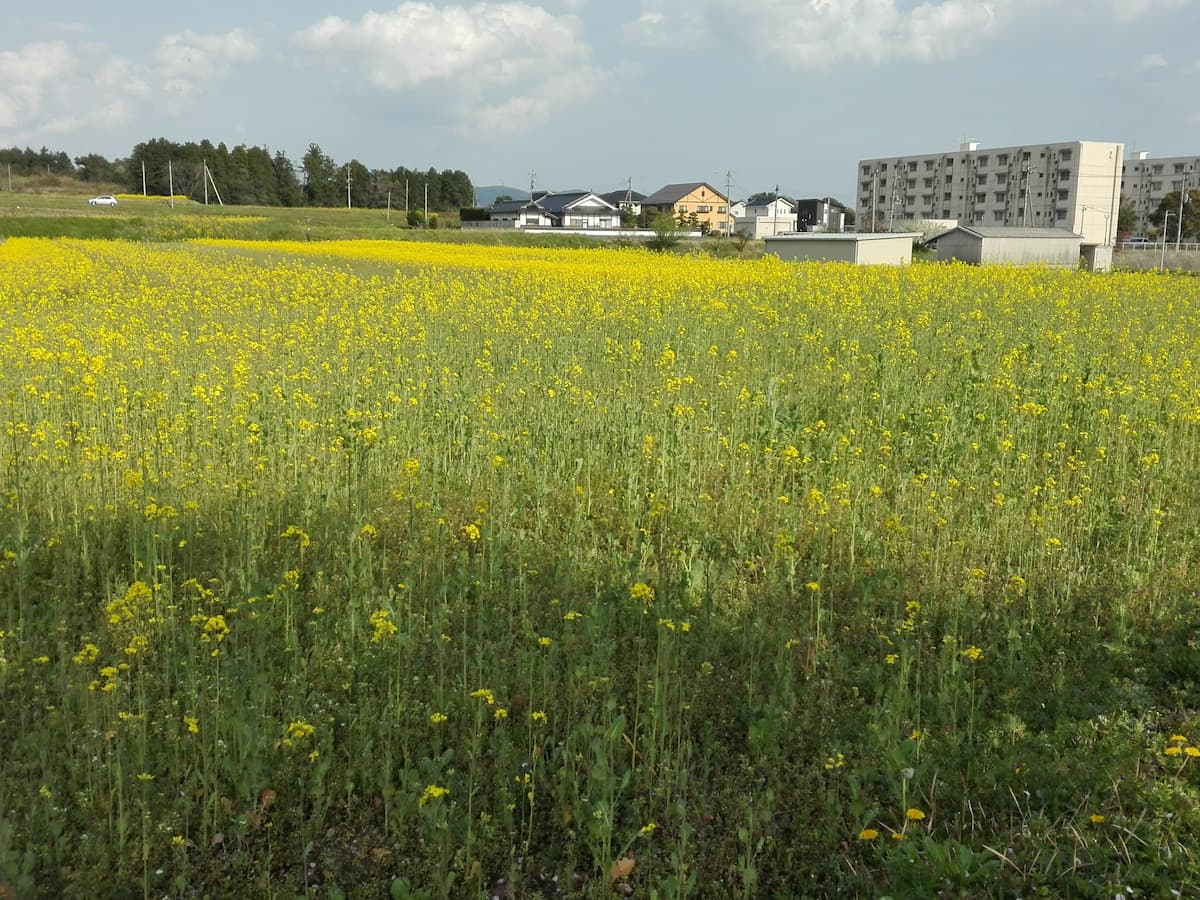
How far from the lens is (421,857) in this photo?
9.93 ft

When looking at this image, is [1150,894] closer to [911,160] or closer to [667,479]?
[667,479]

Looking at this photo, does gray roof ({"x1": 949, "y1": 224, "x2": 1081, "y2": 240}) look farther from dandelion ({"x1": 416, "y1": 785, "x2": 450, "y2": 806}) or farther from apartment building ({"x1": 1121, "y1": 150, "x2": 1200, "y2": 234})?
apartment building ({"x1": 1121, "y1": 150, "x2": 1200, "y2": 234})

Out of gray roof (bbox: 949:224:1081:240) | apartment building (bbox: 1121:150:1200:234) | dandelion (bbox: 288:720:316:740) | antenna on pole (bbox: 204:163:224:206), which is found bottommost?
dandelion (bbox: 288:720:316:740)

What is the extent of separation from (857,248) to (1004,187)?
229 feet

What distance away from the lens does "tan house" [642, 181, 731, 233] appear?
9631cm

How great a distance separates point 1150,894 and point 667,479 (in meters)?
3.88

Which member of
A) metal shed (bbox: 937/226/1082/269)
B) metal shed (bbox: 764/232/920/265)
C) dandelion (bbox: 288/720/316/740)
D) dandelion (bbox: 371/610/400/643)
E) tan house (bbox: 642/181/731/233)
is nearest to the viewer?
dandelion (bbox: 288/720/316/740)

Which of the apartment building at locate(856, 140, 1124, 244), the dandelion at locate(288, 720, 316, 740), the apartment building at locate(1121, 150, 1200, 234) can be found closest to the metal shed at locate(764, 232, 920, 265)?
the dandelion at locate(288, 720, 316, 740)

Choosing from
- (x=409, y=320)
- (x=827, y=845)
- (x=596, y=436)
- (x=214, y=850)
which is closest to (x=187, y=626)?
(x=214, y=850)

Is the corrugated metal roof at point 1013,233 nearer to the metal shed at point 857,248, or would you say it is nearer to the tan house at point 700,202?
the metal shed at point 857,248

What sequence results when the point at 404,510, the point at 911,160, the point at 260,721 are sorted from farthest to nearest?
1. the point at 911,160
2. the point at 404,510
3. the point at 260,721

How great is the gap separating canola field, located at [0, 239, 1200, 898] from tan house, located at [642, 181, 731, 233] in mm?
90388

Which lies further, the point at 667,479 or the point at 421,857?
the point at 667,479

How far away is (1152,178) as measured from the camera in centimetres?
11238
